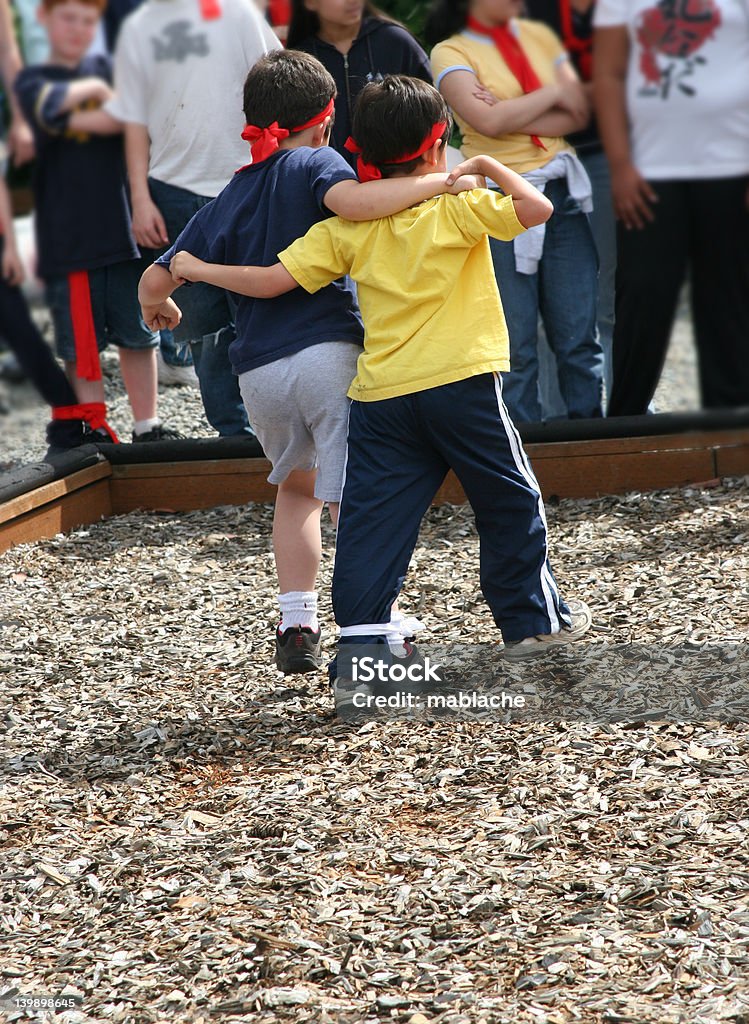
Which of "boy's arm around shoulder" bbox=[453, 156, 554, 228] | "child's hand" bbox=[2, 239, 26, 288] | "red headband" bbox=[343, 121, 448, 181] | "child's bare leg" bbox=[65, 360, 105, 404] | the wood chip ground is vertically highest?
"red headband" bbox=[343, 121, 448, 181]

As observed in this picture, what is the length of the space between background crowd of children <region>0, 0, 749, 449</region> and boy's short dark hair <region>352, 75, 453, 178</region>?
0.15 metres

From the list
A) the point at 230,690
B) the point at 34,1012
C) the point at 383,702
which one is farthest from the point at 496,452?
the point at 34,1012

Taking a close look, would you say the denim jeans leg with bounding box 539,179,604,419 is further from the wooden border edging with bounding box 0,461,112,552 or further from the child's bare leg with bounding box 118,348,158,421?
the wooden border edging with bounding box 0,461,112,552

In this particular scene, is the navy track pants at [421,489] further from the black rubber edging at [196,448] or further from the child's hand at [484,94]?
the black rubber edging at [196,448]

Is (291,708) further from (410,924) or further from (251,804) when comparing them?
(410,924)

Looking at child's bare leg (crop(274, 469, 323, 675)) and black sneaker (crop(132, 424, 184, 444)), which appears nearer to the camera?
child's bare leg (crop(274, 469, 323, 675))

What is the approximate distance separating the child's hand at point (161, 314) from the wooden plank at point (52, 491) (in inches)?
54.6

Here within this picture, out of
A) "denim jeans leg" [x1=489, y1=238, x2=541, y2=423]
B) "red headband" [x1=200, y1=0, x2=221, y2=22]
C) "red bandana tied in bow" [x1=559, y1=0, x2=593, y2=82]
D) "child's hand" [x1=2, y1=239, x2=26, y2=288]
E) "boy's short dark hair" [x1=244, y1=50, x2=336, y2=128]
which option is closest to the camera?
"red bandana tied in bow" [x1=559, y1=0, x2=593, y2=82]

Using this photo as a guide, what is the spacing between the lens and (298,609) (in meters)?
3.19

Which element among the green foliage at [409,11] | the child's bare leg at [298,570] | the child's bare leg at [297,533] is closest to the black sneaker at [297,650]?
the child's bare leg at [298,570]

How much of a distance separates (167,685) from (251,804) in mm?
740

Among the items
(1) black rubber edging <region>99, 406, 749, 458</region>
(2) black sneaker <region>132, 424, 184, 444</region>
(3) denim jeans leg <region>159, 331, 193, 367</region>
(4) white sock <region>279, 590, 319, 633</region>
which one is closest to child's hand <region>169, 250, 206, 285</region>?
(4) white sock <region>279, 590, 319, 633</region>

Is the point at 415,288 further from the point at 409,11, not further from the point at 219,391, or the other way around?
the point at 219,391

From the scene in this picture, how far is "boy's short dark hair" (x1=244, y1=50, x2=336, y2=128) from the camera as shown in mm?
2918
